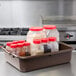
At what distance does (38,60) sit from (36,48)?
71mm

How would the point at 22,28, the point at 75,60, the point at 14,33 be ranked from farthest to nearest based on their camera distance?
the point at 22,28, the point at 14,33, the point at 75,60

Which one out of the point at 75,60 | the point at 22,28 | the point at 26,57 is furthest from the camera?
the point at 22,28

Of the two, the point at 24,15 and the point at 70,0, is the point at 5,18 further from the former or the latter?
the point at 70,0

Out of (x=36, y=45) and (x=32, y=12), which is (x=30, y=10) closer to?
(x=32, y=12)

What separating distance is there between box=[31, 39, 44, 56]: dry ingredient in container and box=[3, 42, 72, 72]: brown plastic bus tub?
0.03 metres

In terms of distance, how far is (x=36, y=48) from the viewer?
110 cm

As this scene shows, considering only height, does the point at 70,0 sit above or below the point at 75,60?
above

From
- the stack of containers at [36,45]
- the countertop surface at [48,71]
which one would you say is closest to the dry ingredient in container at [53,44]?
the stack of containers at [36,45]

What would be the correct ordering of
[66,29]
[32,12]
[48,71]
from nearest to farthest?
[48,71] < [66,29] < [32,12]

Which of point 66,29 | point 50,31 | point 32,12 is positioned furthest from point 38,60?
point 32,12

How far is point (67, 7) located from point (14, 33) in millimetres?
863

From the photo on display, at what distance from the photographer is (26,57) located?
3.37ft

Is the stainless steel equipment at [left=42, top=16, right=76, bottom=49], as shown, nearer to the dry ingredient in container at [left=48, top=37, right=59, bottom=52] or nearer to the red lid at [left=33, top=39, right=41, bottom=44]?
the dry ingredient in container at [left=48, top=37, right=59, bottom=52]

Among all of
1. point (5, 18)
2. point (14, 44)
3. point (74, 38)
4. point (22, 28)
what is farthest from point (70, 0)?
point (14, 44)
